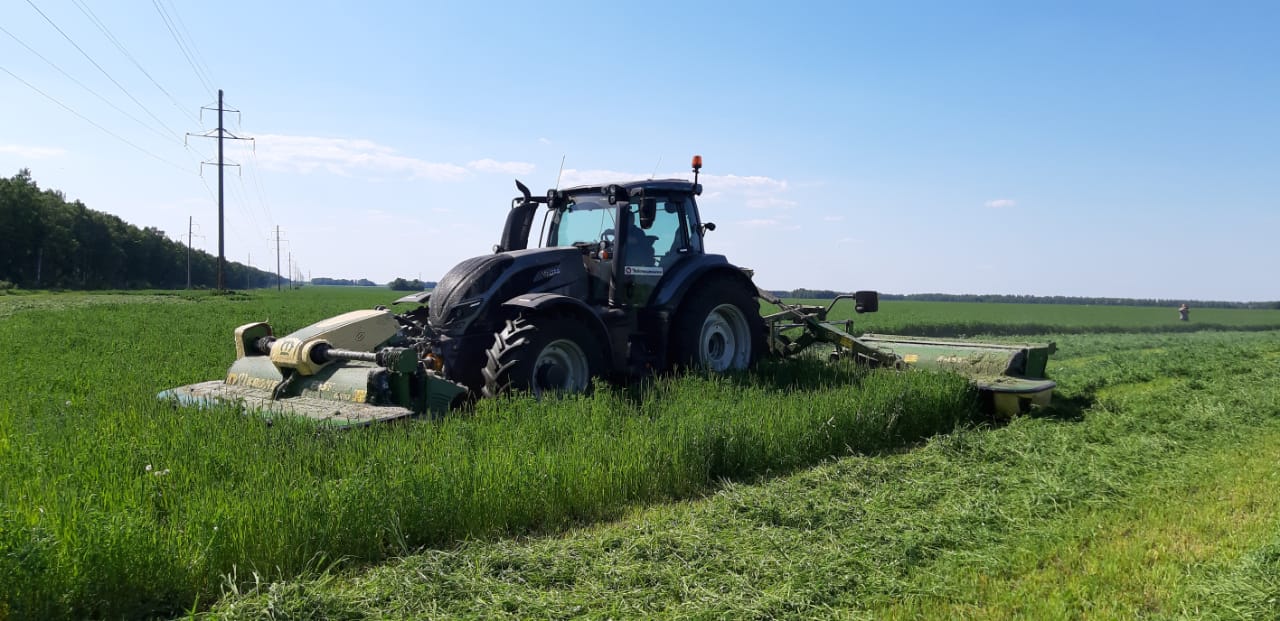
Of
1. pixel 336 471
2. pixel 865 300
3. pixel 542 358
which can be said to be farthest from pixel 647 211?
pixel 336 471

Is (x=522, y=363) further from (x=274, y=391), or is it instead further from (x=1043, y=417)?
(x=1043, y=417)

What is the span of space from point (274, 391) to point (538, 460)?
2870 millimetres

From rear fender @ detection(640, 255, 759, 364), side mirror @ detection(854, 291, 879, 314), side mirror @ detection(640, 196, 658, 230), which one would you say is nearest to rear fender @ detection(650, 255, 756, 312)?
rear fender @ detection(640, 255, 759, 364)

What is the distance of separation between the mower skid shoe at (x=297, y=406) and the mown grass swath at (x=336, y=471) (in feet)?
0.62

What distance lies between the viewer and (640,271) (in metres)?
7.93

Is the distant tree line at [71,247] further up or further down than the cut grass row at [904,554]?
further up

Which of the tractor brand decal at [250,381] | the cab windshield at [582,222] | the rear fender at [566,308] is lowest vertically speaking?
the tractor brand decal at [250,381]

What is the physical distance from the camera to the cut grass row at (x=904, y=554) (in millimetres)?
3383

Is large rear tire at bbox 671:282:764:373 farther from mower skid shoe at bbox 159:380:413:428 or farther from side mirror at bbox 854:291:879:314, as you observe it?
mower skid shoe at bbox 159:380:413:428

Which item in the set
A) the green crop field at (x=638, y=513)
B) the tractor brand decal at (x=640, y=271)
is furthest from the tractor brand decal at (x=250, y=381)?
the tractor brand decal at (x=640, y=271)

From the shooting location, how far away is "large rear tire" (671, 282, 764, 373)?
8.04 m

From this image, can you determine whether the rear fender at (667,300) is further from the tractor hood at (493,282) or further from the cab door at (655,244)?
the tractor hood at (493,282)

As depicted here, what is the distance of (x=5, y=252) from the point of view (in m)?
52.8

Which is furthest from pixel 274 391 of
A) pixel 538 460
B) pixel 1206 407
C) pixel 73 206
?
pixel 73 206
